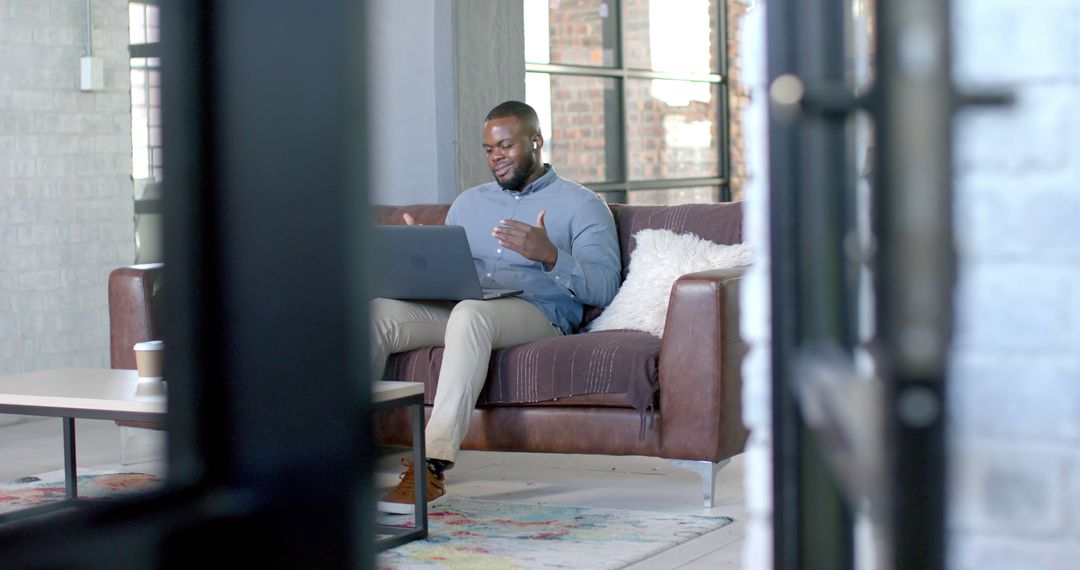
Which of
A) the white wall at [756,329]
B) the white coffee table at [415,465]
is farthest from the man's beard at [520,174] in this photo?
the white wall at [756,329]

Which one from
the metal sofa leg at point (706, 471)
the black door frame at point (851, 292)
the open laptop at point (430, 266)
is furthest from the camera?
the open laptop at point (430, 266)

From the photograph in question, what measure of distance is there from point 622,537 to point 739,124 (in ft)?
17.8

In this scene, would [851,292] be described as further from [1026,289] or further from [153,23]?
[1026,289]

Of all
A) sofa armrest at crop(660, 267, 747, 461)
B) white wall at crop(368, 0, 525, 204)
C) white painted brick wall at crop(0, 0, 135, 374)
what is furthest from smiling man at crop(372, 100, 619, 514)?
white painted brick wall at crop(0, 0, 135, 374)

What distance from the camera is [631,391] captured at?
3.37 meters

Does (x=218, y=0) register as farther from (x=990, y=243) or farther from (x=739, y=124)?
(x=739, y=124)

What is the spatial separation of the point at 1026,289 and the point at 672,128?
664 cm

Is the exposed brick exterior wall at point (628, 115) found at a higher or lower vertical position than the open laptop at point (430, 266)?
higher

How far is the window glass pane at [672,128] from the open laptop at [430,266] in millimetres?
3507

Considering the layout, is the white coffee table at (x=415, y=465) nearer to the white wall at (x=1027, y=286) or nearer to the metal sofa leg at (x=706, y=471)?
the metal sofa leg at (x=706, y=471)

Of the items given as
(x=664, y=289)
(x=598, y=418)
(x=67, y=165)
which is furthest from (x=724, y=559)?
(x=67, y=165)

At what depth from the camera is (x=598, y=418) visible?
3430mm

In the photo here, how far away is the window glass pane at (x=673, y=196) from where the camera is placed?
23.7 ft

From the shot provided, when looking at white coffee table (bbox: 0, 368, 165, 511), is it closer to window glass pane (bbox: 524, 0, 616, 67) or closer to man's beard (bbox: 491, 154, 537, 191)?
man's beard (bbox: 491, 154, 537, 191)
